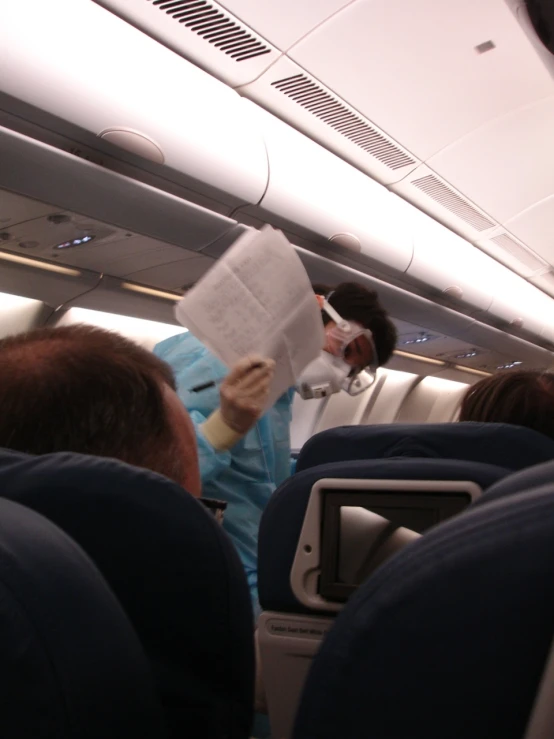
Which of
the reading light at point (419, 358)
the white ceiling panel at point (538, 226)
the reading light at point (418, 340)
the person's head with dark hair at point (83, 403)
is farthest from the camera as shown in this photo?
the reading light at point (419, 358)

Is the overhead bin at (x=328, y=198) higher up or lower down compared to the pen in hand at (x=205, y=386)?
higher up

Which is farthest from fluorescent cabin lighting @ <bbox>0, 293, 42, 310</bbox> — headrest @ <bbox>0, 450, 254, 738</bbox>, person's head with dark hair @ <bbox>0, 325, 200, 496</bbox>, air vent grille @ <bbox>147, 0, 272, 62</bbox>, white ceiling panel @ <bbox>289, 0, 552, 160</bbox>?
headrest @ <bbox>0, 450, 254, 738</bbox>

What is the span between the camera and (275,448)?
2.67 m

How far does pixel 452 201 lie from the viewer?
4.32m

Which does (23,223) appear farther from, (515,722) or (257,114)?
(515,722)

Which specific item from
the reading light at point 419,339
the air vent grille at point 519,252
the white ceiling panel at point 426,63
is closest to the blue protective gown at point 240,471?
the white ceiling panel at point 426,63

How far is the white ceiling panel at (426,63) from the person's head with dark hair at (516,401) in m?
1.51

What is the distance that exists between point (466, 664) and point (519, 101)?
3281mm

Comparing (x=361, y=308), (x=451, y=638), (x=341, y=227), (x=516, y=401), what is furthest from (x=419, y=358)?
(x=451, y=638)

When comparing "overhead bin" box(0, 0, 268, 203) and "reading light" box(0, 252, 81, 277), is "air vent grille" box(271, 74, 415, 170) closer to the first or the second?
"overhead bin" box(0, 0, 268, 203)

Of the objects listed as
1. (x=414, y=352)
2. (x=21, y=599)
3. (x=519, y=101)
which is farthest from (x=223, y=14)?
(x=414, y=352)

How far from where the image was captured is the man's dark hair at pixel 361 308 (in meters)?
2.94

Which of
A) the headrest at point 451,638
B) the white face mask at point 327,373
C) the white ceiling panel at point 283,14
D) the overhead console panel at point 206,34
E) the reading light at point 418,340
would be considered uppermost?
the white ceiling panel at point 283,14

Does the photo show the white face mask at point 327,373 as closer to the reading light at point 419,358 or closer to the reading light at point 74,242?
the reading light at point 74,242
